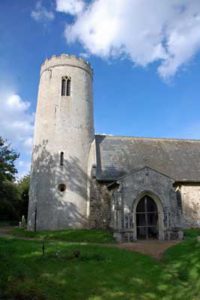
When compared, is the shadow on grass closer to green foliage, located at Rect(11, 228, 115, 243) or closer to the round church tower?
green foliage, located at Rect(11, 228, 115, 243)

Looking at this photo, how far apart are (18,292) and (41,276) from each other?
1458 mm

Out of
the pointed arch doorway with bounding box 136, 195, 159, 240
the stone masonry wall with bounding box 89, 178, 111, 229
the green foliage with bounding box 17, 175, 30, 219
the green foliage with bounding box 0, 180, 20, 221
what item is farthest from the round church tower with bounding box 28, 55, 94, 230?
the green foliage with bounding box 17, 175, 30, 219

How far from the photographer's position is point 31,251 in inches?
484

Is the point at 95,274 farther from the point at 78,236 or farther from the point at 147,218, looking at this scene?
the point at 147,218

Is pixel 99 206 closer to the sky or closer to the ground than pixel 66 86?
closer to the ground

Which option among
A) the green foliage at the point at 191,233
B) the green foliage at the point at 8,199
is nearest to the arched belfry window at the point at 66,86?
the green foliage at the point at 8,199

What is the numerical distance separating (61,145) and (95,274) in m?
14.7

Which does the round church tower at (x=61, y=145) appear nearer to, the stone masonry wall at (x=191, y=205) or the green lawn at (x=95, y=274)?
the stone masonry wall at (x=191, y=205)

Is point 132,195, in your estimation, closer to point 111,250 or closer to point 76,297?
point 111,250

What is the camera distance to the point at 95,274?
391 inches

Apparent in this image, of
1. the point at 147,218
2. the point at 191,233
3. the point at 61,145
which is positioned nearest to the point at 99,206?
the point at 147,218

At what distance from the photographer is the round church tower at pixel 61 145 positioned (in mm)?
22484

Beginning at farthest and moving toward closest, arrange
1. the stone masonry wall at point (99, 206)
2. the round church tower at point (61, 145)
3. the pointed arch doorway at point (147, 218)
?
1. the round church tower at point (61, 145)
2. the stone masonry wall at point (99, 206)
3. the pointed arch doorway at point (147, 218)

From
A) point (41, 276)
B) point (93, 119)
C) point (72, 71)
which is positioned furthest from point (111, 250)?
point (72, 71)
